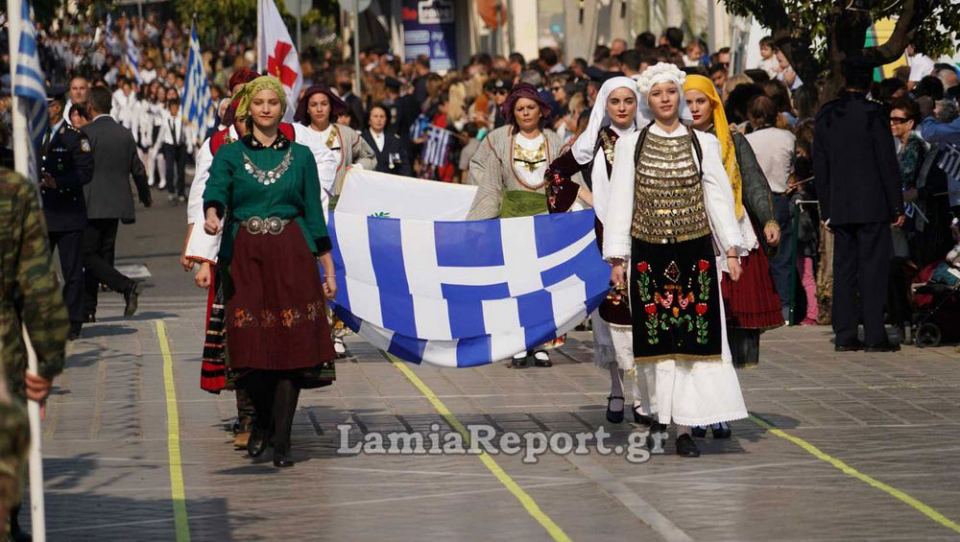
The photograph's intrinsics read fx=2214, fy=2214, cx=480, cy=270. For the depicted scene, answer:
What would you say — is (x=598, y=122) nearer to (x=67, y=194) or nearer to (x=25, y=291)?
(x=25, y=291)

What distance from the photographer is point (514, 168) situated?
47.5 ft

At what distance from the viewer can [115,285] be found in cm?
1867

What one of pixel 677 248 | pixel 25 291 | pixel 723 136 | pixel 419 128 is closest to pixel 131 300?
pixel 723 136

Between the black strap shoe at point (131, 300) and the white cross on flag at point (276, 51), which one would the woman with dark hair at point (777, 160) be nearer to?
the black strap shoe at point (131, 300)

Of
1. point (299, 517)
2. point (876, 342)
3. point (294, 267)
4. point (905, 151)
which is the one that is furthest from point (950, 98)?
point (299, 517)

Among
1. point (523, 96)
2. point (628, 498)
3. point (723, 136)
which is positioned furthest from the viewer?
point (523, 96)

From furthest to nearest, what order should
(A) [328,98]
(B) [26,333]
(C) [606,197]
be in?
(A) [328,98] → (C) [606,197] → (B) [26,333]

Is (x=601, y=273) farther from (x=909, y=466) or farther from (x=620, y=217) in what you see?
(x=909, y=466)

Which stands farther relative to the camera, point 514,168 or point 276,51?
point 276,51

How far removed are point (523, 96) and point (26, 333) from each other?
7375 millimetres

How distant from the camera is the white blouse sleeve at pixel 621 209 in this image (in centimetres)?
1073

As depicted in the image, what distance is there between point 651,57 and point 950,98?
15.1ft

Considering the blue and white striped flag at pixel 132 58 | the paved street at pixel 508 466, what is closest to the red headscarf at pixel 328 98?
the paved street at pixel 508 466

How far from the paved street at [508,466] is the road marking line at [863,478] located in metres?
0.02
